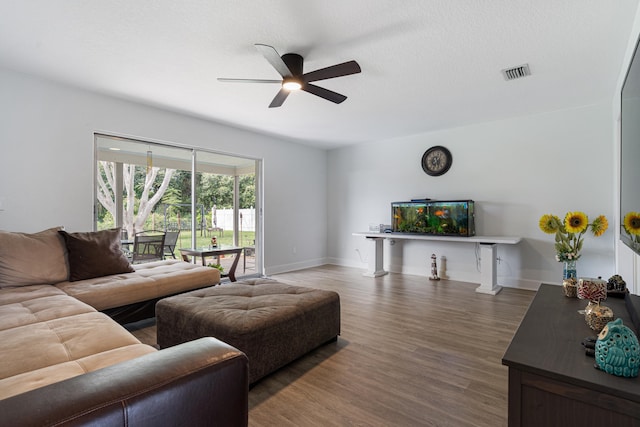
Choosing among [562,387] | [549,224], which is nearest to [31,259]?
[562,387]

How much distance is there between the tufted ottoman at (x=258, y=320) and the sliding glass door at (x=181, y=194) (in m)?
2.25

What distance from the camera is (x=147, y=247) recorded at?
4.03 metres

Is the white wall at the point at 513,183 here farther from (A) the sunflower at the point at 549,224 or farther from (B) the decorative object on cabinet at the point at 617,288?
(B) the decorative object on cabinet at the point at 617,288

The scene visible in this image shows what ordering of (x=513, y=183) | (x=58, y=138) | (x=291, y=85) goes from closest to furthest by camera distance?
(x=291, y=85) → (x=58, y=138) → (x=513, y=183)

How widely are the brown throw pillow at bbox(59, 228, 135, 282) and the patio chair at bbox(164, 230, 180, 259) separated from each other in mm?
1232

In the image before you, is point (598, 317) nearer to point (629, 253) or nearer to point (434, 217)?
point (629, 253)

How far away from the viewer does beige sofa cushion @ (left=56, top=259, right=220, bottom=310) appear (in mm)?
2547

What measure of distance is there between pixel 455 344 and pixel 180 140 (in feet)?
13.8

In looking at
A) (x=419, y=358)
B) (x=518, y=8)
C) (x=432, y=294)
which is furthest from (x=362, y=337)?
(x=518, y=8)

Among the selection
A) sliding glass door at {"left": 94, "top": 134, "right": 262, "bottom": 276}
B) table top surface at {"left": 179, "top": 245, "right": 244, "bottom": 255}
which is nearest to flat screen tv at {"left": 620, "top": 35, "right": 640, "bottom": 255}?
table top surface at {"left": 179, "top": 245, "right": 244, "bottom": 255}

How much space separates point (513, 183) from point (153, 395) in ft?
16.8

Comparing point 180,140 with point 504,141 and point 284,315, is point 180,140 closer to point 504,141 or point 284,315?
point 284,315

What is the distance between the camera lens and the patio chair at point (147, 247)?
3.96 metres

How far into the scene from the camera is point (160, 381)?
820 millimetres
